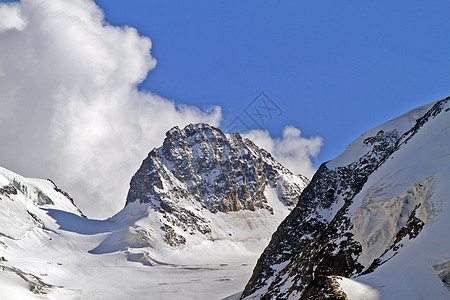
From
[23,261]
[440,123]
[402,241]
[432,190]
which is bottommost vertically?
[402,241]

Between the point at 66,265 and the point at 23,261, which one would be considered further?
the point at 66,265

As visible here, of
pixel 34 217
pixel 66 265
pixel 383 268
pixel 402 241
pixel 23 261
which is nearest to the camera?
pixel 383 268

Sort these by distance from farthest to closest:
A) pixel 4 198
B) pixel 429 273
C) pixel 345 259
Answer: pixel 4 198
pixel 345 259
pixel 429 273

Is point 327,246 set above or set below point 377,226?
above

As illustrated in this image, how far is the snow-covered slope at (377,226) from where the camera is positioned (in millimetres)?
26094

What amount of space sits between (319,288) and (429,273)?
245 inches

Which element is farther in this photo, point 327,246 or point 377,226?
point 327,246

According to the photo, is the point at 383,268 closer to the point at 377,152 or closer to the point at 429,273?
the point at 429,273

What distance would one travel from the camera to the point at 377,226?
4269 cm

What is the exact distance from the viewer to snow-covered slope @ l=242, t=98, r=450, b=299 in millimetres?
26094

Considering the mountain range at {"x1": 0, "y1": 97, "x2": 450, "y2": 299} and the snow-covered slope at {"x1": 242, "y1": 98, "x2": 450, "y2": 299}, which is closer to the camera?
the snow-covered slope at {"x1": 242, "y1": 98, "x2": 450, "y2": 299}

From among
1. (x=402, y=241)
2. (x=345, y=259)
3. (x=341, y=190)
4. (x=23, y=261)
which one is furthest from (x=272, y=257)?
(x=23, y=261)

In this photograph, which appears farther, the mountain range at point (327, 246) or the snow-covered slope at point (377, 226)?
the mountain range at point (327, 246)

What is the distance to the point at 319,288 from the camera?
26203mm
